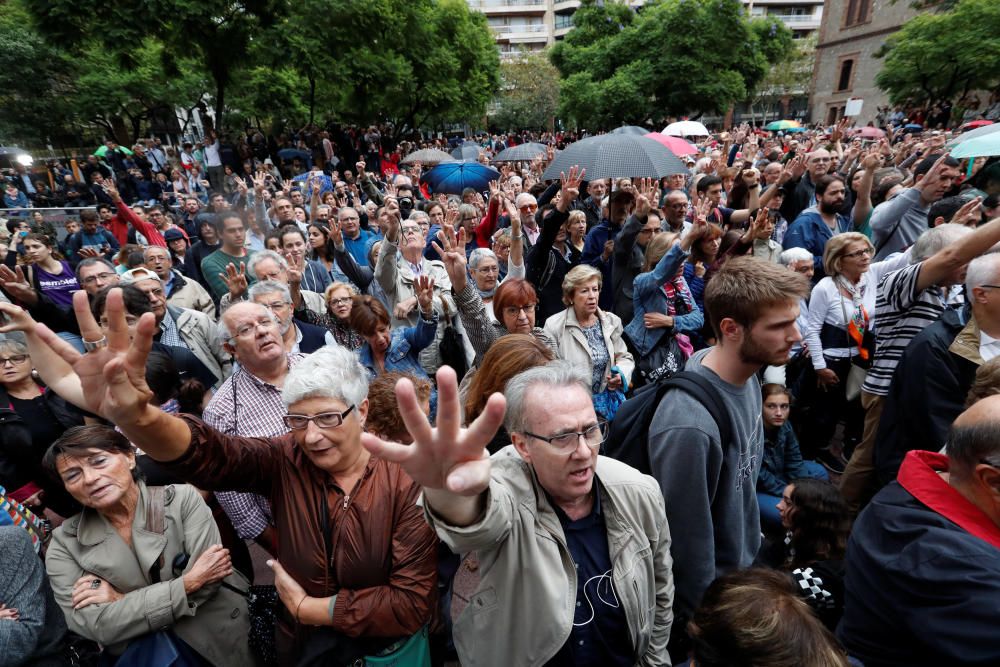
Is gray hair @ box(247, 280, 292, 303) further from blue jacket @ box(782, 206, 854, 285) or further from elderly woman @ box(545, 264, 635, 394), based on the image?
blue jacket @ box(782, 206, 854, 285)

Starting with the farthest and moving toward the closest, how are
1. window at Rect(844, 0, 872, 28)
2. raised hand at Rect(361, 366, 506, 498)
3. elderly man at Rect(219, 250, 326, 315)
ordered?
window at Rect(844, 0, 872, 28)
elderly man at Rect(219, 250, 326, 315)
raised hand at Rect(361, 366, 506, 498)

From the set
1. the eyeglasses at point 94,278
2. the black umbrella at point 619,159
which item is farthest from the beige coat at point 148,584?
the black umbrella at point 619,159

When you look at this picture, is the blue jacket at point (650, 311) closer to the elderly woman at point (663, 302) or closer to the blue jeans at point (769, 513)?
the elderly woman at point (663, 302)

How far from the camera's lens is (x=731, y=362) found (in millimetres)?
2057

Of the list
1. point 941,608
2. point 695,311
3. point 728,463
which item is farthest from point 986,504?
point 695,311

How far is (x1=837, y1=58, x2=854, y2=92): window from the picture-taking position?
3769cm

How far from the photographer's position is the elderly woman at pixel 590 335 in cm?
346

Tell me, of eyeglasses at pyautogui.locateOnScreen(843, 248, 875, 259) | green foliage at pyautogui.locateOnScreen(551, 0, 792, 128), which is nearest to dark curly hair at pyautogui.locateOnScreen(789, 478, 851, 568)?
eyeglasses at pyautogui.locateOnScreen(843, 248, 875, 259)

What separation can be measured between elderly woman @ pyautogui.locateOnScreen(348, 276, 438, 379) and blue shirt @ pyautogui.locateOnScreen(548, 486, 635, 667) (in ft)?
6.16

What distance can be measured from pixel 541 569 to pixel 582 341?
6.72 ft

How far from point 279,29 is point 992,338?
16.3 meters

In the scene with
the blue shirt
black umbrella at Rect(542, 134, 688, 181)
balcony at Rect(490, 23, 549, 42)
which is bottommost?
the blue shirt

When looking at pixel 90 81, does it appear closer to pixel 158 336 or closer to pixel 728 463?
pixel 158 336

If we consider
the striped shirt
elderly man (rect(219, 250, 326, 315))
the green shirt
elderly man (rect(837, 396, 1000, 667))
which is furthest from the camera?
the green shirt
